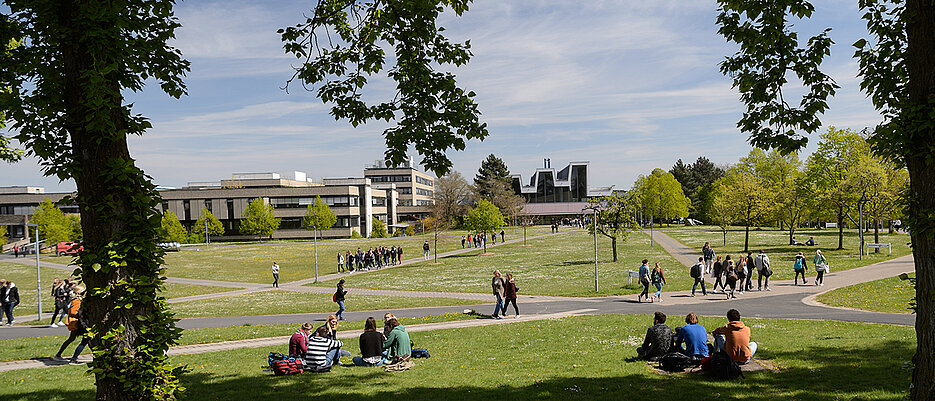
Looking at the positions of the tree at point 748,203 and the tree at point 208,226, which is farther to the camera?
the tree at point 208,226

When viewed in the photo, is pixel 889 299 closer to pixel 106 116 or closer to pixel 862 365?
pixel 862 365

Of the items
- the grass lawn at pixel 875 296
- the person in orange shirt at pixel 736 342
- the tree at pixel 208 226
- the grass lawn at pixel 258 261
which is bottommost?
the grass lawn at pixel 258 261

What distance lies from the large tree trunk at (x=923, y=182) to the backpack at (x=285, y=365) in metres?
10.1

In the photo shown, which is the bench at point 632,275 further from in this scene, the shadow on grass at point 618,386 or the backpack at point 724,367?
the backpack at point 724,367

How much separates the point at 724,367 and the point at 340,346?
25.7ft

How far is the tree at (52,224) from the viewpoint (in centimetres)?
7362

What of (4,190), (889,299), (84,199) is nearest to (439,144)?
(84,199)

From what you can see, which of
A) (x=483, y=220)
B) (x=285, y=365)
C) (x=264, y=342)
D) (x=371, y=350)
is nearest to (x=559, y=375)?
(x=371, y=350)

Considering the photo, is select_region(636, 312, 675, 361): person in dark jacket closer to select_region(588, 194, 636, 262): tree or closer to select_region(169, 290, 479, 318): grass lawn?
select_region(169, 290, 479, 318): grass lawn

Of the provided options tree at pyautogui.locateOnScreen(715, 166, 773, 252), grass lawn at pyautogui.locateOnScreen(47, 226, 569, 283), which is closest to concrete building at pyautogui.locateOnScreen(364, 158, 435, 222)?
grass lawn at pyautogui.locateOnScreen(47, 226, 569, 283)

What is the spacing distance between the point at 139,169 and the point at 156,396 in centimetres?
266

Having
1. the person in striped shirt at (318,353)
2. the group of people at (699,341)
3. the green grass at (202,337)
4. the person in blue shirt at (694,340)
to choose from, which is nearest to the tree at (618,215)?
the green grass at (202,337)

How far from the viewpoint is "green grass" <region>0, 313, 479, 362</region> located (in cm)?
1550

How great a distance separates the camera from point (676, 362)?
10617mm
